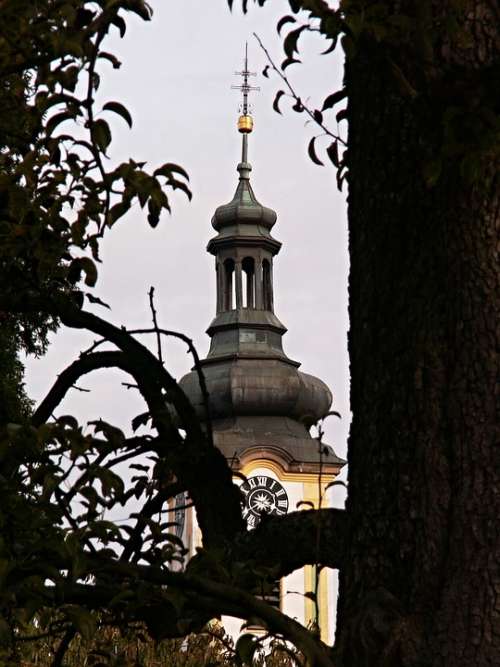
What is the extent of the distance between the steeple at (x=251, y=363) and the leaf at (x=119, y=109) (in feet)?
128

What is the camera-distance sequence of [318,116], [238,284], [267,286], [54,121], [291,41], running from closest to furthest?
[291,41] → [54,121] → [318,116] → [267,286] → [238,284]

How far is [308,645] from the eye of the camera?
3.27m

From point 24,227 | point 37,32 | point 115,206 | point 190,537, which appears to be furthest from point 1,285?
point 190,537

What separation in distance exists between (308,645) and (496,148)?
3.52ft

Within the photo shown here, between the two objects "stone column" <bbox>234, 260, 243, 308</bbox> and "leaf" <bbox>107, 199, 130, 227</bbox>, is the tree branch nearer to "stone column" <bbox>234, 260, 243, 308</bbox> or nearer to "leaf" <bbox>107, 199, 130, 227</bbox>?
"leaf" <bbox>107, 199, 130, 227</bbox>

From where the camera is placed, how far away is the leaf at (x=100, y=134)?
11.0 ft

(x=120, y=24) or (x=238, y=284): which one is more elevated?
(x=238, y=284)

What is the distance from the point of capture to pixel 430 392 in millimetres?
3359

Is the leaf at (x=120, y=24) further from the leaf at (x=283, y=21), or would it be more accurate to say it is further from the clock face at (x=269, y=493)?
the clock face at (x=269, y=493)

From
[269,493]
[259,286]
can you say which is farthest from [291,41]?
[259,286]

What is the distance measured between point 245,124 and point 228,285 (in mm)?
8517

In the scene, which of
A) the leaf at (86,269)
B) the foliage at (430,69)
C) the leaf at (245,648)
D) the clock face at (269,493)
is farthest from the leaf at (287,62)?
the clock face at (269,493)

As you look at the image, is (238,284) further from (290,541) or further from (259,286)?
(290,541)

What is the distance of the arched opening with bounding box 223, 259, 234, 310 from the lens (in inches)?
1896
